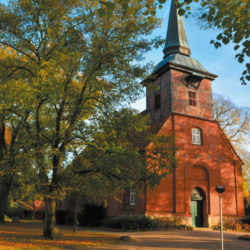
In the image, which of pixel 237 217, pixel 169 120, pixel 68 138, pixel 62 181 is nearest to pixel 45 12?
pixel 68 138

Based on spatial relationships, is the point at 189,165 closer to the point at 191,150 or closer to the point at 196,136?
the point at 191,150

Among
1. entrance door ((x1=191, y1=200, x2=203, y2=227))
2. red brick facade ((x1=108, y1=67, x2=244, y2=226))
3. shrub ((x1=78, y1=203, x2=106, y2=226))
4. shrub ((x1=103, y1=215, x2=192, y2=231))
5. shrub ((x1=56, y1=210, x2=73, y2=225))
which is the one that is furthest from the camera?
shrub ((x1=56, y1=210, x2=73, y2=225))

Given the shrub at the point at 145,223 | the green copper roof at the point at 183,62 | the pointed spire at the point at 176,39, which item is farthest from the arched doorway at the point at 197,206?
the pointed spire at the point at 176,39

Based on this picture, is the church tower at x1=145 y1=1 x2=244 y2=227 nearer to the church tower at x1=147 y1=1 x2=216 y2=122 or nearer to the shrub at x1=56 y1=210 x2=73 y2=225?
the church tower at x1=147 y1=1 x2=216 y2=122

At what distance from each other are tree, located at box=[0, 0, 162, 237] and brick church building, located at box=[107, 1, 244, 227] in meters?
10.8

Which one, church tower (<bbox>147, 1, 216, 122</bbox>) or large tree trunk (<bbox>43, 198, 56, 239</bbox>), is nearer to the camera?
large tree trunk (<bbox>43, 198, 56, 239</bbox>)

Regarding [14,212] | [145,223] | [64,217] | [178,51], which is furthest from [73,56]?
[14,212]

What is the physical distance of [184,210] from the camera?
2248 cm

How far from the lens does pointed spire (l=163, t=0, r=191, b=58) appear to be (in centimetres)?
2879

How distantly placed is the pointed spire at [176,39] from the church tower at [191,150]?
0.42 feet

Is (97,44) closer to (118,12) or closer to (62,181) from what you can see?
(118,12)

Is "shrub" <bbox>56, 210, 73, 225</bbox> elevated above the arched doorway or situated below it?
below

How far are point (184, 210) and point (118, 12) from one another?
54.0 feet

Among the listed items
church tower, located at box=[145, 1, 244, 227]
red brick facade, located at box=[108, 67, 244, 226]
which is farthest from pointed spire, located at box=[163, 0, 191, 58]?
red brick facade, located at box=[108, 67, 244, 226]
